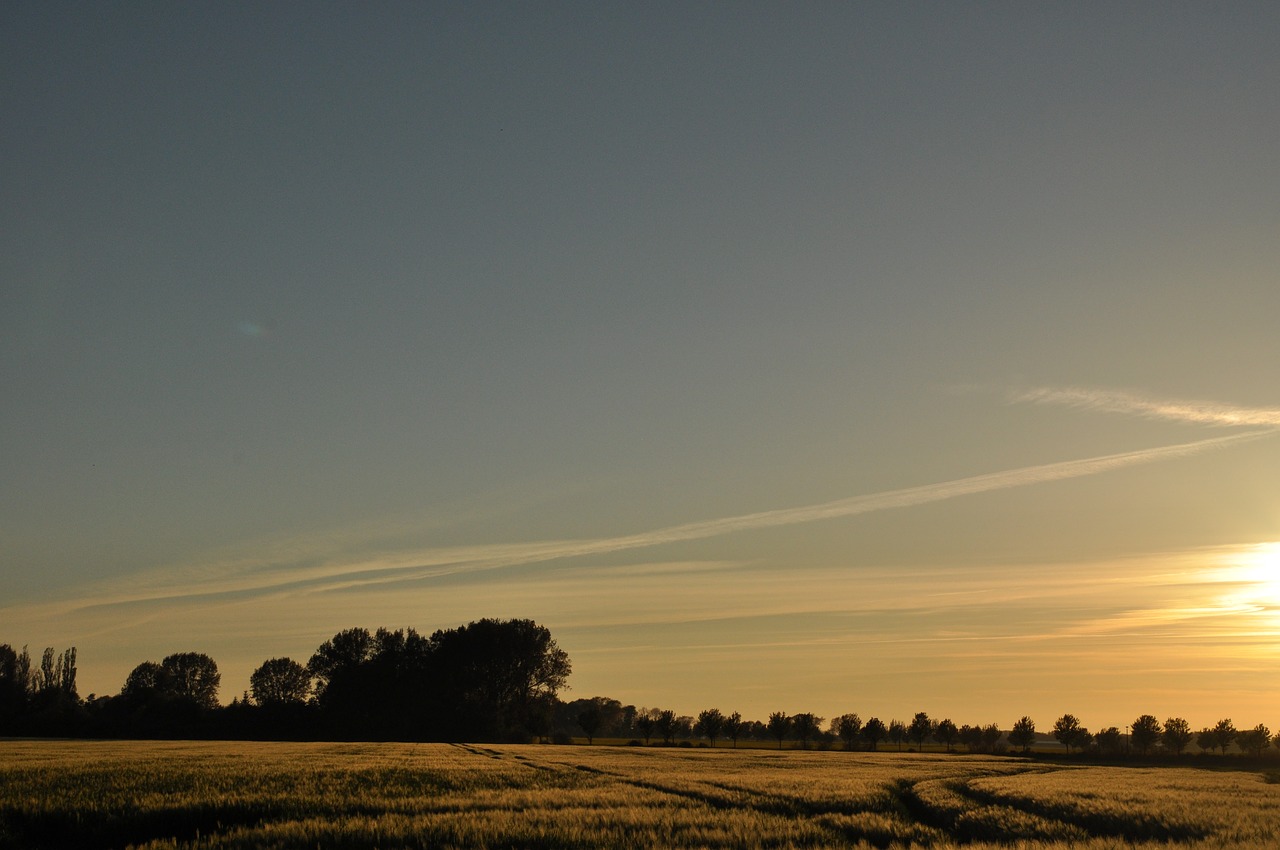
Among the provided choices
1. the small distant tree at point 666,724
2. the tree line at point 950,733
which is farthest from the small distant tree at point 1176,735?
the small distant tree at point 666,724

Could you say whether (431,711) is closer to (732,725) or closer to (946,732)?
(732,725)

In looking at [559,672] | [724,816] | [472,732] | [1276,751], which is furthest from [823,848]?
[1276,751]

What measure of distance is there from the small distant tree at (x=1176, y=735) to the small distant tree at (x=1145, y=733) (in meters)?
2.57

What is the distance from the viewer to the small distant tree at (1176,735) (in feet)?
550

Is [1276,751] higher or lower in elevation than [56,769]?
lower

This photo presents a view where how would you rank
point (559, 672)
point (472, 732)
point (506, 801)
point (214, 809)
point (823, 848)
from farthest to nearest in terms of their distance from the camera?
point (559, 672) < point (472, 732) < point (506, 801) < point (214, 809) < point (823, 848)

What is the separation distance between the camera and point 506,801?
80.8 ft

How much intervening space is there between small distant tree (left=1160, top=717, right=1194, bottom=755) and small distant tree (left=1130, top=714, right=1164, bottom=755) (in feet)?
8.42

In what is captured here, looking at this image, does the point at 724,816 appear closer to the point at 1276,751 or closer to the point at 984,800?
the point at 984,800

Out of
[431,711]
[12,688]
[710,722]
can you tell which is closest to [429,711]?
[431,711]

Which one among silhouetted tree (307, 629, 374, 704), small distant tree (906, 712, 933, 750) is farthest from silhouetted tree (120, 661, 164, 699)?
Answer: small distant tree (906, 712, 933, 750)

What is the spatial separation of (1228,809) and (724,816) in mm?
14063

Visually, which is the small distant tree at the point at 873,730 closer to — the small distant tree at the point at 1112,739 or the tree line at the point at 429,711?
the tree line at the point at 429,711

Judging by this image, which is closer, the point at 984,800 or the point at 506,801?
the point at 506,801
